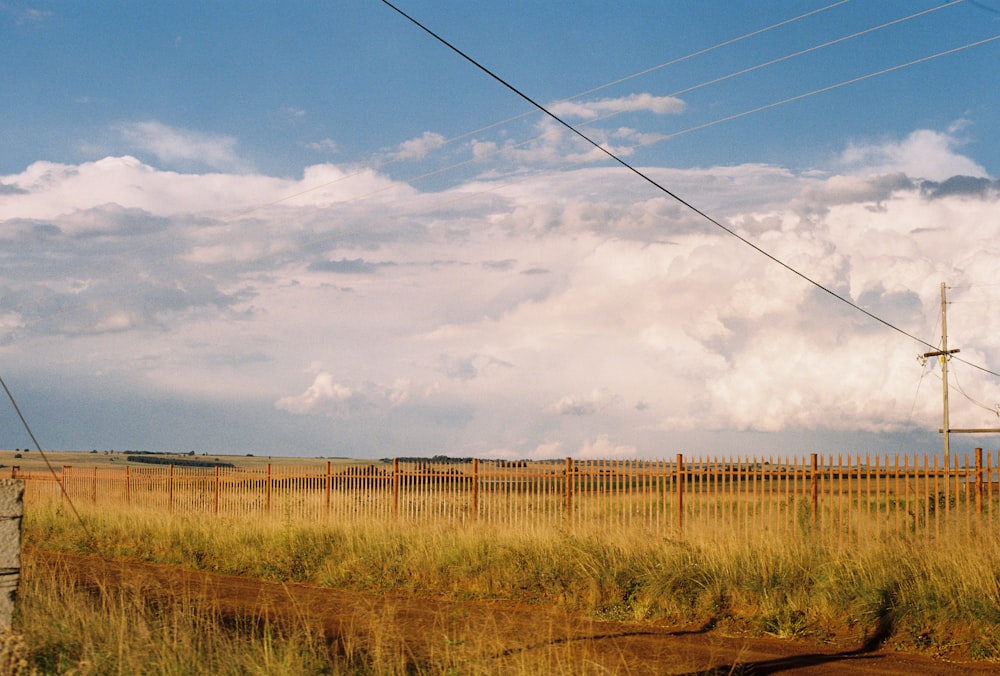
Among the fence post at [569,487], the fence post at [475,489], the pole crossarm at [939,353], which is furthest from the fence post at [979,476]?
the pole crossarm at [939,353]

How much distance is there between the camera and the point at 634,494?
17.0 metres

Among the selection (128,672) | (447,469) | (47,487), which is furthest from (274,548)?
(47,487)

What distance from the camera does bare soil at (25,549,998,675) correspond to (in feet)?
26.6

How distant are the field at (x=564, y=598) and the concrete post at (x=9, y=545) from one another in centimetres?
57

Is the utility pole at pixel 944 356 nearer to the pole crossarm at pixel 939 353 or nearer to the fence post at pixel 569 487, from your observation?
the pole crossarm at pixel 939 353

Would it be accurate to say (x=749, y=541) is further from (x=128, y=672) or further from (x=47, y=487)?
(x=47, y=487)

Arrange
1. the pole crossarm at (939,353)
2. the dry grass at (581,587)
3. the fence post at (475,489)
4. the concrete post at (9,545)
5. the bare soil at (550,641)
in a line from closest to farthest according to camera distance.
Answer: the concrete post at (9,545) → the dry grass at (581,587) → the bare soil at (550,641) → the fence post at (475,489) → the pole crossarm at (939,353)

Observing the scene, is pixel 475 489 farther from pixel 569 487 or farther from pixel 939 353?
pixel 939 353

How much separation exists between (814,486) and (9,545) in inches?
485

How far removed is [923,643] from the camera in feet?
31.5

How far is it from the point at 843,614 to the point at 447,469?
35.2ft

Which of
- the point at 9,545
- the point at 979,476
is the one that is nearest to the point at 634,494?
the point at 979,476

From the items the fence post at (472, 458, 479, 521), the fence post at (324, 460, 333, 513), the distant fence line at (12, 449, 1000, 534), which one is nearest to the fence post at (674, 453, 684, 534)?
the distant fence line at (12, 449, 1000, 534)

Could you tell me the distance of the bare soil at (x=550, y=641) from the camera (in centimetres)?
812
